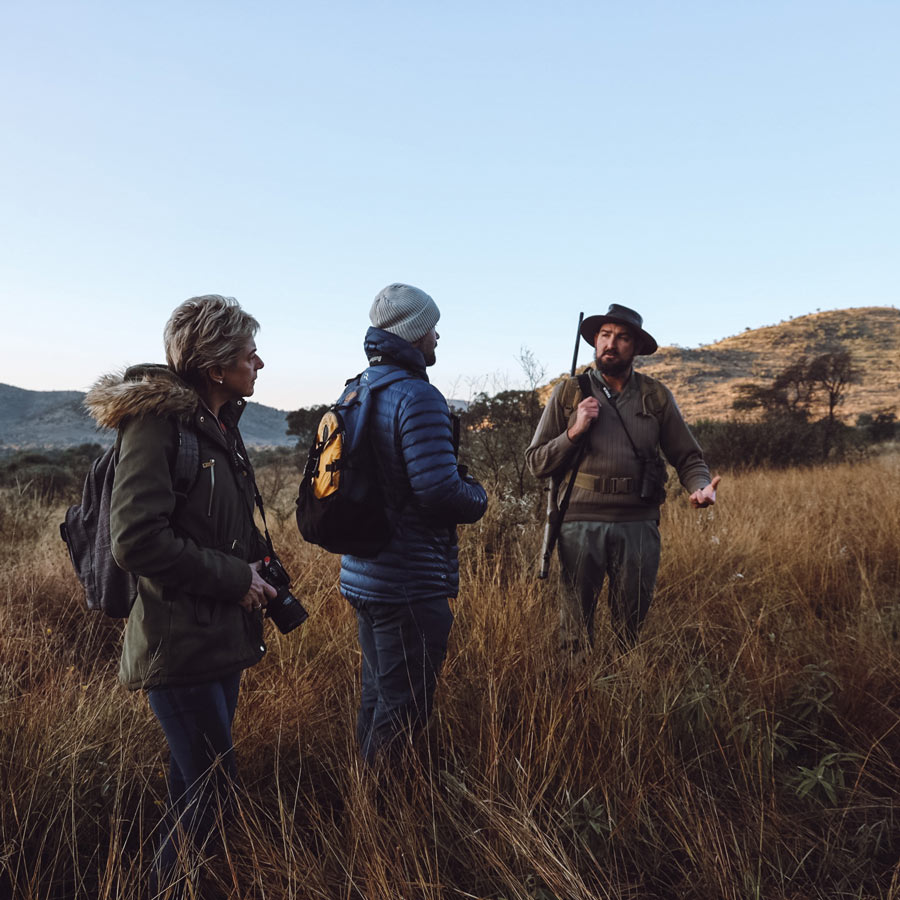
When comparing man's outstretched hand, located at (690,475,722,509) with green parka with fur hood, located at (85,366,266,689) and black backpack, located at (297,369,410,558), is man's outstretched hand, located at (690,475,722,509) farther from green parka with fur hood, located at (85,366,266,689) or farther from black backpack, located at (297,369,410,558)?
green parka with fur hood, located at (85,366,266,689)

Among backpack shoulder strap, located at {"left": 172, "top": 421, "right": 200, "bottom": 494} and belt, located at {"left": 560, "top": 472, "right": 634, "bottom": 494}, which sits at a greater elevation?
backpack shoulder strap, located at {"left": 172, "top": 421, "right": 200, "bottom": 494}

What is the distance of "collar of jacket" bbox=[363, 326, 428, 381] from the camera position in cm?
224

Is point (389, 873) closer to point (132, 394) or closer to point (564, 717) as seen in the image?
point (564, 717)

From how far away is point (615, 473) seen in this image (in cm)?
346

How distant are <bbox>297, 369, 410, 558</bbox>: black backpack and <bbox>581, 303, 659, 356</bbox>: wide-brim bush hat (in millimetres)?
1779

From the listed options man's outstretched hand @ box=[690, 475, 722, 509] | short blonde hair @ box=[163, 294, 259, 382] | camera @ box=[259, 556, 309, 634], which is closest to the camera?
short blonde hair @ box=[163, 294, 259, 382]

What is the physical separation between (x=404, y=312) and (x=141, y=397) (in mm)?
926

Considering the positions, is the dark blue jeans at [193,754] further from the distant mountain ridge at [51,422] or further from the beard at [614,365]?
the distant mountain ridge at [51,422]

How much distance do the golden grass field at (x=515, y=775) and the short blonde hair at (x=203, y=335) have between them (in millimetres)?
1211

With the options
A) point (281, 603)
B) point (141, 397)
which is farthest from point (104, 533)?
point (281, 603)

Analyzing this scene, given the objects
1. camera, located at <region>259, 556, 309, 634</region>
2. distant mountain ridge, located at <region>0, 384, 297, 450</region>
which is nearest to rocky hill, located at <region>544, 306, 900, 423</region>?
camera, located at <region>259, 556, 309, 634</region>

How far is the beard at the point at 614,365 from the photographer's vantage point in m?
3.61

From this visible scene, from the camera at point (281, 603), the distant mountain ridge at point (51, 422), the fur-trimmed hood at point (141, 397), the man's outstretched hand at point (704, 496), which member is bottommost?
the camera at point (281, 603)

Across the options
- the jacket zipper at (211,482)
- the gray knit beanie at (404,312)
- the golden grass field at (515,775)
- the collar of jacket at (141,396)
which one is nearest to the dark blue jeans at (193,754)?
the golden grass field at (515,775)
